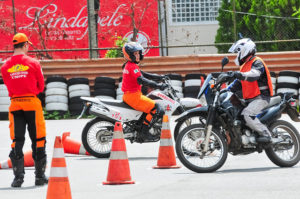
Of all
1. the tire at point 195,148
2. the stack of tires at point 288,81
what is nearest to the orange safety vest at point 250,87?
the tire at point 195,148

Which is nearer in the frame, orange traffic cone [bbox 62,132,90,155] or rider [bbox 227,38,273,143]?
rider [bbox 227,38,273,143]

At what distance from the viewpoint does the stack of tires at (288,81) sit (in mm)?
22797

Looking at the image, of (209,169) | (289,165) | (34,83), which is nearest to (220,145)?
(209,169)

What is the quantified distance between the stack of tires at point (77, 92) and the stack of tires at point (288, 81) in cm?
528

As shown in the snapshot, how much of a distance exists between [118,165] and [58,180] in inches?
63.3

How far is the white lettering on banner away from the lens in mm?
31031

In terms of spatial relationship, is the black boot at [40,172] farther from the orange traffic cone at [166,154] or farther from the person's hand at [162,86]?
the person's hand at [162,86]

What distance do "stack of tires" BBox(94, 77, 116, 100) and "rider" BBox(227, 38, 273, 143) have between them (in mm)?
12354

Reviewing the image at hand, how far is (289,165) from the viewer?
425 inches

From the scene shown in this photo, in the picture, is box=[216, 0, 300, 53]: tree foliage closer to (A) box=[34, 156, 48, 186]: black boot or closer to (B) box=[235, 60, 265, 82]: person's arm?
(B) box=[235, 60, 265, 82]: person's arm

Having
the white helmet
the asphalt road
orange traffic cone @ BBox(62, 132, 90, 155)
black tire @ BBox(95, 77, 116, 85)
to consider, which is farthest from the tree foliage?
the white helmet

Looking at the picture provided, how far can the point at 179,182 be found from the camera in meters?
9.38

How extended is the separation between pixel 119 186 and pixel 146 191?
19.7 inches

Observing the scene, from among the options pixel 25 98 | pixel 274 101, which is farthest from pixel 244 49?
pixel 25 98
